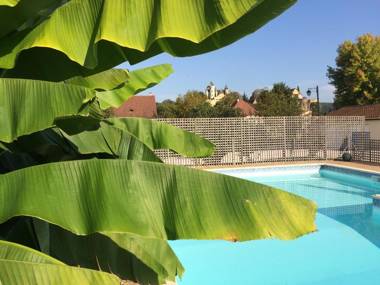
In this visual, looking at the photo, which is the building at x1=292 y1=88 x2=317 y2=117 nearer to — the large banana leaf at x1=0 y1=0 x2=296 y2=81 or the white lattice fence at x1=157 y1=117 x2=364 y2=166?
the white lattice fence at x1=157 y1=117 x2=364 y2=166

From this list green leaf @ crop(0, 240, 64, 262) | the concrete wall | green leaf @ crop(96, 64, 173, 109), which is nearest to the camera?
green leaf @ crop(0, 240, 64, 262)

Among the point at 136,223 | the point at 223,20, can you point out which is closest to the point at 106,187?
the point at 136,223

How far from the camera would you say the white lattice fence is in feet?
68.6

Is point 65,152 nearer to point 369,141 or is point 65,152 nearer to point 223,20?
point 223,20

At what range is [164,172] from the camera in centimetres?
201

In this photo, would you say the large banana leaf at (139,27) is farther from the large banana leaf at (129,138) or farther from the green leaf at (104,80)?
the green leaf at (104,80)

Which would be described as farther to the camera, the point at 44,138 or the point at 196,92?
the point at 196,92

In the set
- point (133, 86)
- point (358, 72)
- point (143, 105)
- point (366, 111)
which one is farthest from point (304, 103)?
point (133, 86)

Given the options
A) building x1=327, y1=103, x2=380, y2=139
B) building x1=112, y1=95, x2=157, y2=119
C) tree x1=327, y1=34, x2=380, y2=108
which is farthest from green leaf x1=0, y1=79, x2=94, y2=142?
building x1=112, y1=95, x2=157, y2=119

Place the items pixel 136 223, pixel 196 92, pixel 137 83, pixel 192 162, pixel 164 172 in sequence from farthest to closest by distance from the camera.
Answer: pixel 196 92 → pixel 192 162 → pixel 137 83 → pixel 164 172 → pixel 136 223

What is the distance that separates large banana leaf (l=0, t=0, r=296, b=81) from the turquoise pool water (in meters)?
5.96

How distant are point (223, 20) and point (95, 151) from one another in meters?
1.57

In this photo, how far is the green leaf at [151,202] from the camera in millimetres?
1860

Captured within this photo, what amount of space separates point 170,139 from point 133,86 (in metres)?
0.57
